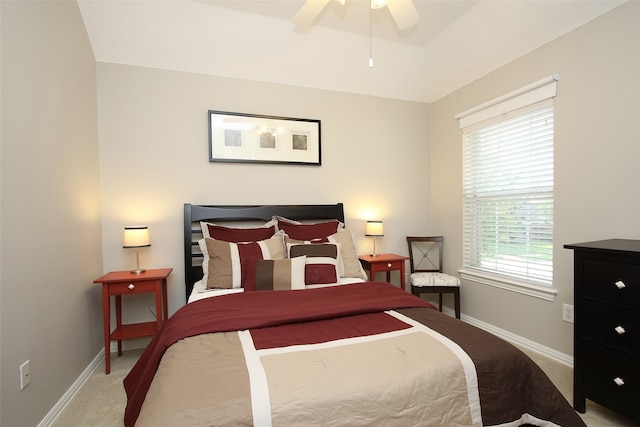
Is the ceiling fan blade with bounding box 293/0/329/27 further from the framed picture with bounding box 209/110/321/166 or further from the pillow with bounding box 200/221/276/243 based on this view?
the pillow with bounding box 200/221/276/243

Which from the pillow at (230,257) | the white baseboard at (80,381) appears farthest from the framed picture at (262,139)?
the white baseboard at (80,381)

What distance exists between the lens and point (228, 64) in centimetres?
299

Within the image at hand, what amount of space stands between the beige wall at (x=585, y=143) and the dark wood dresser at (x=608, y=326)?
41 cm

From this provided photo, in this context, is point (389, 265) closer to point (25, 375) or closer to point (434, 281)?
point (434, 281)

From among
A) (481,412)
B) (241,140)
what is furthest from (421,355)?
(241,140)

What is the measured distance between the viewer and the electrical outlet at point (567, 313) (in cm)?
238

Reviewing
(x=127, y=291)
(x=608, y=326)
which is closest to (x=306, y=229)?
(x=127, y=291)

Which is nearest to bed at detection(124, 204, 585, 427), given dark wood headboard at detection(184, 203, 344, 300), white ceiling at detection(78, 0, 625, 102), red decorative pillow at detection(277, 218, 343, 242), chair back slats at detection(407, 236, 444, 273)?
red decorative pillow at detection(277, 218, 343, 242)

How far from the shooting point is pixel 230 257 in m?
2.39

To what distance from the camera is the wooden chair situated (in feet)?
10.4

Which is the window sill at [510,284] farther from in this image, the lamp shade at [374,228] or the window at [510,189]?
the lamp shade at [374,228]

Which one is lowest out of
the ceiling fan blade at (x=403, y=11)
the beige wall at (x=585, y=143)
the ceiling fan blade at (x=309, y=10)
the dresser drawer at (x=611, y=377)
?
the dresser drawer at (x=611, y=377)

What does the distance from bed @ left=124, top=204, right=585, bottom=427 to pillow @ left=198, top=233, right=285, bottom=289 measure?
0.35 metres

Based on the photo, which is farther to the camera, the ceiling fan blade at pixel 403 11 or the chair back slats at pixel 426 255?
the chair back slats at pixel 426 255
